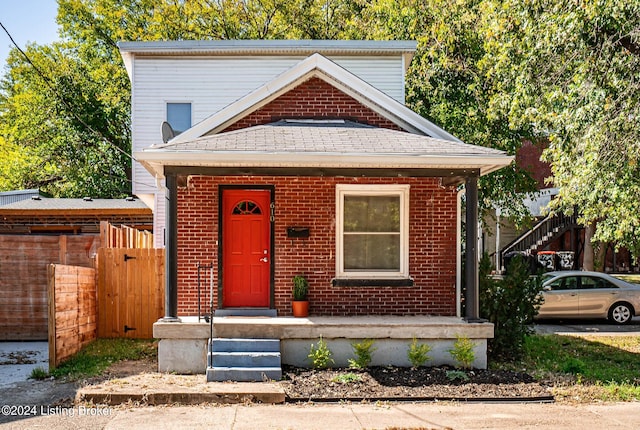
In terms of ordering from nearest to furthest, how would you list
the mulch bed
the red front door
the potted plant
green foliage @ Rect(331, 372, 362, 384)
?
the mulch bed → green foliage @ Rect(331, 372, 362, 384) → the potted plant → the red front door

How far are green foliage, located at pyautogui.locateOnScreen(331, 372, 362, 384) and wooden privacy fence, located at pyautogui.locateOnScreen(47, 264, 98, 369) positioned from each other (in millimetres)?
4199

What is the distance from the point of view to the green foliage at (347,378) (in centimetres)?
896

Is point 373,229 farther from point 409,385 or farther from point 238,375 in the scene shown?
point 238,375

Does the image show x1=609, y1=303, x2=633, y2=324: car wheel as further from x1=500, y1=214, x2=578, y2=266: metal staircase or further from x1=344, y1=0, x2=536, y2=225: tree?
x1=500, y1=214, x2=578, y2=266: metal staircase

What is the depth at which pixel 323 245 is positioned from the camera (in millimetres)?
11484

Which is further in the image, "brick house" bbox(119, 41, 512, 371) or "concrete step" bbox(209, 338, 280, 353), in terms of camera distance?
"brick house" bbox(119, 41, 512, 371)

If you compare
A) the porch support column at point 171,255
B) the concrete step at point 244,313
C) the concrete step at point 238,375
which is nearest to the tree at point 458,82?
the concrete step at point 244,313

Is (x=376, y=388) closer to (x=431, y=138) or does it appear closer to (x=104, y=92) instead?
(x=431, y=138)

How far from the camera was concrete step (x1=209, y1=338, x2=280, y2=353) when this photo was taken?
9594 mm

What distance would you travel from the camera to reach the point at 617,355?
1169cm

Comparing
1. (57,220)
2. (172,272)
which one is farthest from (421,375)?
(57,220)

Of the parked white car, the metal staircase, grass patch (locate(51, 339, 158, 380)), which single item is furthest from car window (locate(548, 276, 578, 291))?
the metal staircase

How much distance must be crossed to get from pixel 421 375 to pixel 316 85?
6.00 m

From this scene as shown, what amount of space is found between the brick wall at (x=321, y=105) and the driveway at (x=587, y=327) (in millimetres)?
6617
